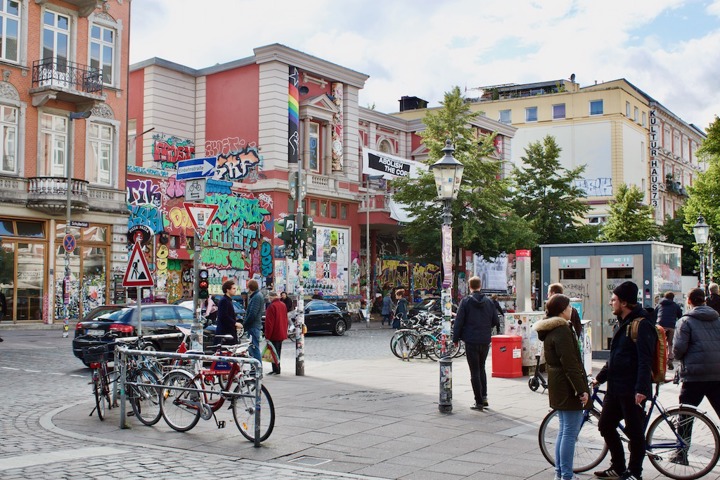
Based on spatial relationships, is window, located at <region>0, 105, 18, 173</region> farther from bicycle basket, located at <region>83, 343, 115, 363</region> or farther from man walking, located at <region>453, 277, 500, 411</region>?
man walking, located at <region>453, 277, 500, 411</region>

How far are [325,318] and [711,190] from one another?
24290 mm

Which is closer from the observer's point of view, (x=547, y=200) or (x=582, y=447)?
(x=582, y=447)

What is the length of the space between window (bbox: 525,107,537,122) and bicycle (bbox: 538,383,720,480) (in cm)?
6753

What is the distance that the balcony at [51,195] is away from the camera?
30.2 m

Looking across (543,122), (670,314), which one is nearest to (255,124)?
(670,314)

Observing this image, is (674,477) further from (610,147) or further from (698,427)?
(610,147)

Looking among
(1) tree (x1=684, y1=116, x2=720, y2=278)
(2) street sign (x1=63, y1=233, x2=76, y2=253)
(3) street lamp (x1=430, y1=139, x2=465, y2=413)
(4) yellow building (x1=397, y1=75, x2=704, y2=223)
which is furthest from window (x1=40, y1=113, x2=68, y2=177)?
(4) yellow building (x1=397, y1=75, x2=704, y2=223)

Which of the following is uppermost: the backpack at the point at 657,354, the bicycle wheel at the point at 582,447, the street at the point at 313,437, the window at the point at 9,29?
the window at the point at 9,29

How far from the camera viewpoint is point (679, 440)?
8.00 m

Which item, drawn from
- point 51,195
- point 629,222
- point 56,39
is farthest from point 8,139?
point 629,222

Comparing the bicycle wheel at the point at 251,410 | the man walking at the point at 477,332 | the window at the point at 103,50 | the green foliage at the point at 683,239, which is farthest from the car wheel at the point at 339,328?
the green foliage at the point at 683,239

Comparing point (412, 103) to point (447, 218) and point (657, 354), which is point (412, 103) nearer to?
point (447, 218)

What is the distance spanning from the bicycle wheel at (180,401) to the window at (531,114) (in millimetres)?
66610

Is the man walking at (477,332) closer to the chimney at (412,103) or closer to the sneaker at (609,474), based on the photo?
the sneaker at (609,474)
